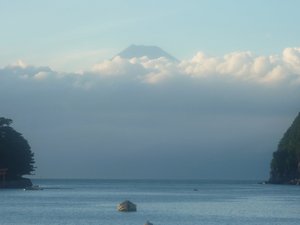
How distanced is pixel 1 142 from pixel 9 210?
79.1m

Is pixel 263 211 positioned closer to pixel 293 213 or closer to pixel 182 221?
pixel 293 213

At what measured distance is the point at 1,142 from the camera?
7667 inches

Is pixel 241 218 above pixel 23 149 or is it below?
below

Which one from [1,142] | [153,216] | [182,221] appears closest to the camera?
[182,221]

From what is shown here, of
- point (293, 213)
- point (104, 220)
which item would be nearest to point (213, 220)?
point (104, 220)

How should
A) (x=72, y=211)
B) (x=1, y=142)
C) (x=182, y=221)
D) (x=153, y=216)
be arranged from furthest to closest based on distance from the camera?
(x=1, y=142) → (x=72, y=211) → (x=153, y=216) → (x=182, y=221)

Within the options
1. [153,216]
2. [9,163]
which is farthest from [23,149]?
[153,216]

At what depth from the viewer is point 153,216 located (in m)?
108

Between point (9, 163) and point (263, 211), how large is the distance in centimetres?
8902

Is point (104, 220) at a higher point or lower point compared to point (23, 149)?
lower

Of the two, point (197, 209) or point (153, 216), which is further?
point (197, 209)

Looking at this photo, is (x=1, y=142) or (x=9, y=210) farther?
(x=1, y=142)

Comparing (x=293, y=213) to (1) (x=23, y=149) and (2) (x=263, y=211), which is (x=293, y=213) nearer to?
(2) (x=263, y=211)

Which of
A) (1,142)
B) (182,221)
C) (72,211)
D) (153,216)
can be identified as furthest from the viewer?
(1,142)
